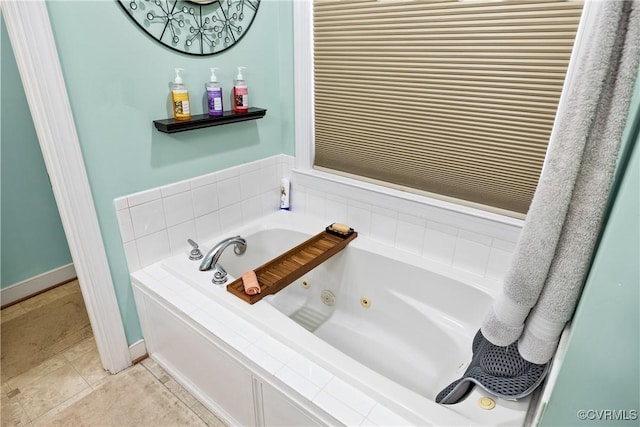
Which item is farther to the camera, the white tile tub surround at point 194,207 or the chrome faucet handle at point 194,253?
the chrome faucet handle at point 194,253

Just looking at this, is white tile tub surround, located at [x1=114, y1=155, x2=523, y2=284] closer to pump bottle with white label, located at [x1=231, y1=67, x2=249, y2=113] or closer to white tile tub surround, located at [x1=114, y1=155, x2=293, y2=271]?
white tile tub surround, located at [x1=114, y1=155, x2=293, y2=271]

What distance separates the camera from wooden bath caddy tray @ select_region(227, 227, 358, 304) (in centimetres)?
147

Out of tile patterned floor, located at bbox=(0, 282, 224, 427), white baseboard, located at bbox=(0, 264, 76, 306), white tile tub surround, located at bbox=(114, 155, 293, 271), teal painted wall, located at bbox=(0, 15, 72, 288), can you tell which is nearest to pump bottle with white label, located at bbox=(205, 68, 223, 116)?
white tile tub surround, located at bbox=(114, 155, 293, 271)

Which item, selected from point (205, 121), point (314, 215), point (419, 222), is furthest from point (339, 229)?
point (205, 121)

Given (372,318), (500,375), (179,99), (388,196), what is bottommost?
(372,318)

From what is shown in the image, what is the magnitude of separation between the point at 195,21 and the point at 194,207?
81 centimetres

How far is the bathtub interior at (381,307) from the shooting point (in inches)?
62.6

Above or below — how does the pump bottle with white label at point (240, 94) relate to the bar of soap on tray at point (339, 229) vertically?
above

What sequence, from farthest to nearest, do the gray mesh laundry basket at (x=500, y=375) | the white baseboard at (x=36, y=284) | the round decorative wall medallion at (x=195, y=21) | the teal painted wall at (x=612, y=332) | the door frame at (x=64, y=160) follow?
the white baseboard at (x=36, y=284)
the round decorative wall medallion at (x=195, y=21)
the door frame at (x=64, y=160)
the gray mesh laundry basket at (x=500, y=375)
the teal painted wall at (x=612, y=332)

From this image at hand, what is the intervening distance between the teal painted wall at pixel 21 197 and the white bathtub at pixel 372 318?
40.3 inches

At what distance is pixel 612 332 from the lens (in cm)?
54

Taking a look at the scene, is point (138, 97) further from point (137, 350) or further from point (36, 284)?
point (36, 284)

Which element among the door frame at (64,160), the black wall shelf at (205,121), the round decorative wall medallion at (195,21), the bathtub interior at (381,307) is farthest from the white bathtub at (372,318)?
the round decorative wall medallion at (195,21)

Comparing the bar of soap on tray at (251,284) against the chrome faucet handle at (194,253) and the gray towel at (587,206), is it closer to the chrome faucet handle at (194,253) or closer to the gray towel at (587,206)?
the chrome faucet handle at (194,253)
